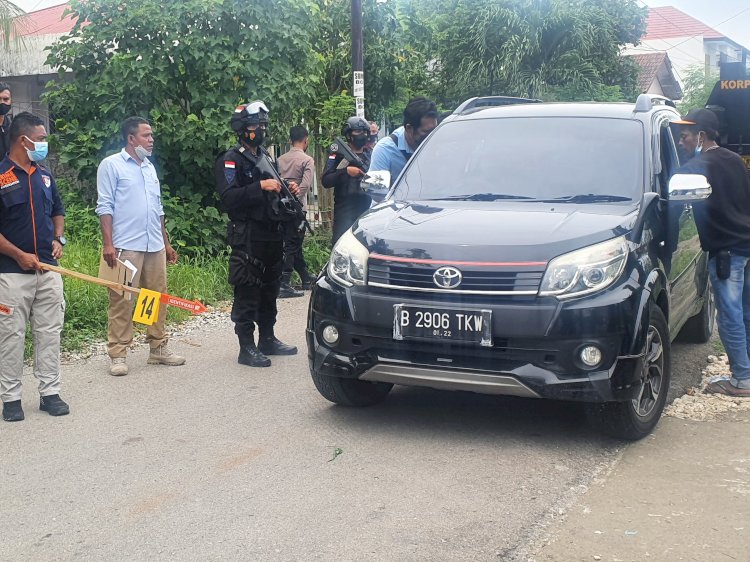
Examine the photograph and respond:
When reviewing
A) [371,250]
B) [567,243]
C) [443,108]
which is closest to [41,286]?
[371,250]

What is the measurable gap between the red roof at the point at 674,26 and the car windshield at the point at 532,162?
4448 centimetres

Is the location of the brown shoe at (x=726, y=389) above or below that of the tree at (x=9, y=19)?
below

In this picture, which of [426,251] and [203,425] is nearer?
[426,251]

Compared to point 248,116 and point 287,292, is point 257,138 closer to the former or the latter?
point 248,116

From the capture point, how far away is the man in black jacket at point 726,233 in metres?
6.16

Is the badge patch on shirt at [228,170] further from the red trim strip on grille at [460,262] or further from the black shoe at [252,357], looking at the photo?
the red trim strip on grille at [460,262]

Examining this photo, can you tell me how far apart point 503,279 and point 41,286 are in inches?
114

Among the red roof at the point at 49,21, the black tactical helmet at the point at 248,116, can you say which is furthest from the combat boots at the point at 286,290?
the red roof at the point at 49,21

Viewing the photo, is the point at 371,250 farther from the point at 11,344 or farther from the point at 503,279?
the point at 11,344

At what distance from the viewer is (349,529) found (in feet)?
13.3

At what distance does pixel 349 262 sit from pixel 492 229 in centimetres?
83

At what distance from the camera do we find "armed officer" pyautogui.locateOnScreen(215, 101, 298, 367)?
22.4ft

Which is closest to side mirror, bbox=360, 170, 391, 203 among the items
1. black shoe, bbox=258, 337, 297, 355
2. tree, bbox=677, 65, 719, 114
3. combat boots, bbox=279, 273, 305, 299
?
black shoe, bbox=258, 337, 297, 355

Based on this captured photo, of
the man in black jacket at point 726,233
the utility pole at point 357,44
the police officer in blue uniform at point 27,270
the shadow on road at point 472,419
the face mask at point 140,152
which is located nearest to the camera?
the shadow on road at point 472,419
